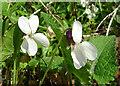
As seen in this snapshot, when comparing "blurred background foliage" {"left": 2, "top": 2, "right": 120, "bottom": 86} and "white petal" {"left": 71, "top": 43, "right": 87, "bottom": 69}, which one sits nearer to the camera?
"white petal" {"left": 71, "top": 43, "right": 87, "bottom": 69}

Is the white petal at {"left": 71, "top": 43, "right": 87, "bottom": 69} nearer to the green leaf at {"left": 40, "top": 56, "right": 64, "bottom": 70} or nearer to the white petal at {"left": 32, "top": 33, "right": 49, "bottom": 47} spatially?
the white petal at {"left": 32, "top": 33, "right": 49, "bottom": 47}

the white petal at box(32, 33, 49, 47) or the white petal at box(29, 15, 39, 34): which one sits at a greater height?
the white petal at box(29, 15, 39, 34)

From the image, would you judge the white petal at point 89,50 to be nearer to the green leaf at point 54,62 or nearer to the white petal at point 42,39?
the white petal at point 42,39

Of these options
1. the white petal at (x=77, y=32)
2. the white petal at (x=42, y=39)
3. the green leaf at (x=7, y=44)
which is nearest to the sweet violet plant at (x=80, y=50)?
the white petal at (x=77, y=32)

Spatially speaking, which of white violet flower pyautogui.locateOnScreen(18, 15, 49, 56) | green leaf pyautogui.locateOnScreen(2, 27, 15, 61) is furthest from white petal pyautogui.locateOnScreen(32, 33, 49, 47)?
green leaf pyautogui.locateOnScreen(2, 27, 15, 61)

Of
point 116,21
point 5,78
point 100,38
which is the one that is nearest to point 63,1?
point 116,21

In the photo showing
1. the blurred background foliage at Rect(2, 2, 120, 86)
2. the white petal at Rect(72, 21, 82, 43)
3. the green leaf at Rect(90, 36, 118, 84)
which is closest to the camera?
the white petal at Rect(72, 21, 82, 43)

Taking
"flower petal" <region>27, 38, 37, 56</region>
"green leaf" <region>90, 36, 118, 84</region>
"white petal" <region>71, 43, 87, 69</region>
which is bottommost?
"green leaf" <region>90, 36, 118, 84</region>

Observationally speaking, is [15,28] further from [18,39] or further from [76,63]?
[76,63]
